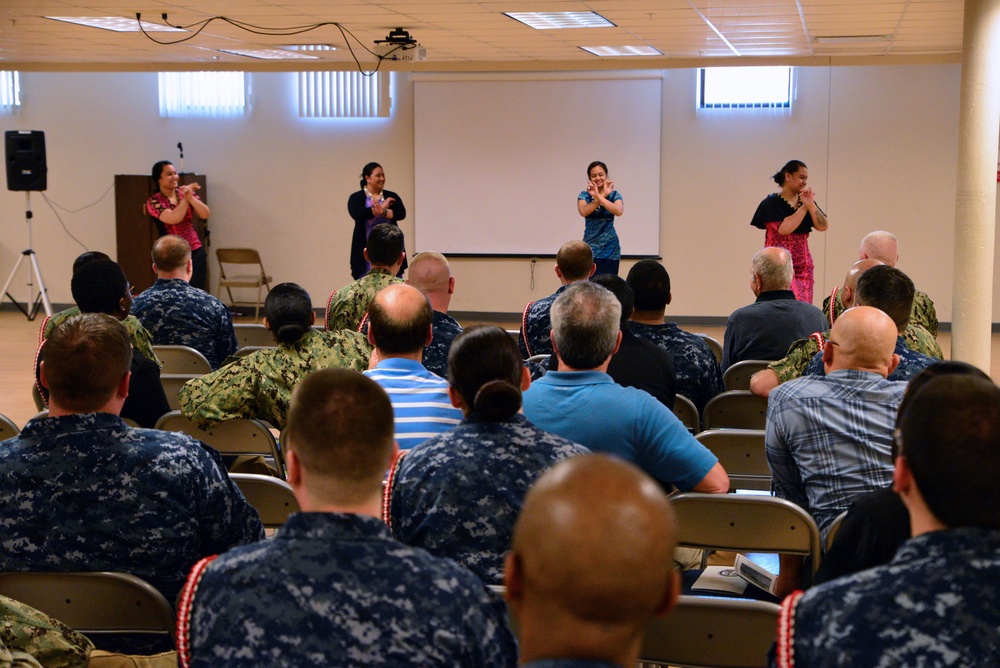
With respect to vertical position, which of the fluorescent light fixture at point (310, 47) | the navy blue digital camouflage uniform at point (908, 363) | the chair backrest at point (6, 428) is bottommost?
the chair backrest at point (6, 428)

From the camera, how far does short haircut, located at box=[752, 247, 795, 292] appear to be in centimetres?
498

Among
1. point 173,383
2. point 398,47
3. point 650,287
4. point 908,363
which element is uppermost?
point 398,47

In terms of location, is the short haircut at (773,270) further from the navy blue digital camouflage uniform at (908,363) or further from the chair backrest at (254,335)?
the chair backrest at (254,335)

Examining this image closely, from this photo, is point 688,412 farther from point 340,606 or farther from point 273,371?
point 340,606

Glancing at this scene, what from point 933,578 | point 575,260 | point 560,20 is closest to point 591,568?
point 933,578

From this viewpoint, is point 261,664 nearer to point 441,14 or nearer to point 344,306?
point 344,306

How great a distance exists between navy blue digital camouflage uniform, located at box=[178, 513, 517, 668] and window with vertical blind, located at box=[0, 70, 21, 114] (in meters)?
12.6

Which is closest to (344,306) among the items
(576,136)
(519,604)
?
(519,604)

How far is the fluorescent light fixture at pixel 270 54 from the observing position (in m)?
9.59

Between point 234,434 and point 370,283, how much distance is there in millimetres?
1914

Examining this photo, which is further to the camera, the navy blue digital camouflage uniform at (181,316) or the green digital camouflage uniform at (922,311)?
the navy blue digital camouflage uniform at (181,316)

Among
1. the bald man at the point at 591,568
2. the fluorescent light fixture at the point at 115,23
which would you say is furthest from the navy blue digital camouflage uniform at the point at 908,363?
the fluorescent light fixture at the point at 115,23

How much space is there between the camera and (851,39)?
27.0 feet

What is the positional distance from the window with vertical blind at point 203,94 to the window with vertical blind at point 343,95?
29.3 inches
